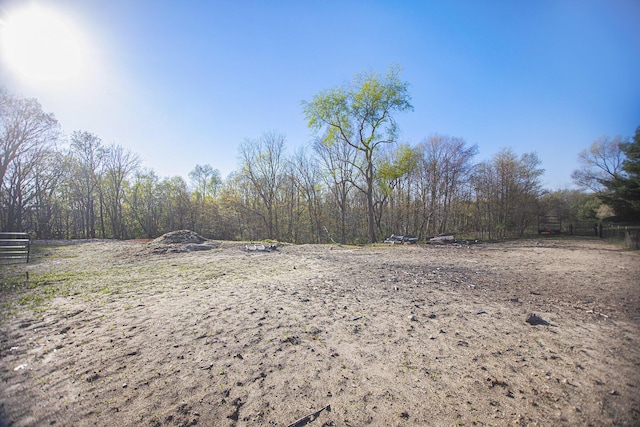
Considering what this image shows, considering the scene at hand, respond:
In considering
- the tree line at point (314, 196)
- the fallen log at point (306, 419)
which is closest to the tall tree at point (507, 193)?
the tree line at point (314, 196)

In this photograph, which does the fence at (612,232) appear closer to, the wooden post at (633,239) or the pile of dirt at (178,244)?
the wooden post at (633,239)

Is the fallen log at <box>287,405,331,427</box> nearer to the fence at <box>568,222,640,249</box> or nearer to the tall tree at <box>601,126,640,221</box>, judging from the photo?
the tall tree at <box>601,126,640,221</box>

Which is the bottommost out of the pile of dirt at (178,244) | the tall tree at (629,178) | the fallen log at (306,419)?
the fallen log at (306,419)

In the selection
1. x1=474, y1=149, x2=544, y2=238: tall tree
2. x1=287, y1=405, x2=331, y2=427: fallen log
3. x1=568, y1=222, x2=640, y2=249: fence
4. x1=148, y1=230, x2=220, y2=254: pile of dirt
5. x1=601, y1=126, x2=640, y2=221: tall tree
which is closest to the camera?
x1=287, y1=405, x2=331, y2=427: fallen log

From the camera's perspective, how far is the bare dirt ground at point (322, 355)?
5.68ft

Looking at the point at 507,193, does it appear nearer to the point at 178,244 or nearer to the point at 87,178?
the point at 178,244

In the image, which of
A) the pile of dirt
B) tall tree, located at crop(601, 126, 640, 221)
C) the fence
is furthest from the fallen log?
the pile of dirt

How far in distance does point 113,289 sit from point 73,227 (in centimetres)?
3598

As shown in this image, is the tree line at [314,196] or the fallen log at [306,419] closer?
the fallen log at [306,419]

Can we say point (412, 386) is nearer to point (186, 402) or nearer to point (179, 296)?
point (186, 402)

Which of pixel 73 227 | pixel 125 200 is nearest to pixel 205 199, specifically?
pixel 125 200

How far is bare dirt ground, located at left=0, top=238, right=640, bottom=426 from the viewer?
1.73 m

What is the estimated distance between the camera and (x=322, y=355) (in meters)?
2.50

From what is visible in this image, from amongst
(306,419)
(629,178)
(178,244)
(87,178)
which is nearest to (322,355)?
(306,419)
